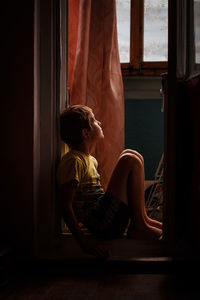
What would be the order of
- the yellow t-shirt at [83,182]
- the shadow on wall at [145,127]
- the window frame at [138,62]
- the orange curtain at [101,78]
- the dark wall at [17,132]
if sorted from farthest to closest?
1. the shadow on wall at [145,127]
2. the window frame at [138,62]
3. the orange curtain at [101,78]
4. the yellow t-shirt at [83,182]
5. the dark wall at [17,132]

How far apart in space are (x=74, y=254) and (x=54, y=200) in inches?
9.5

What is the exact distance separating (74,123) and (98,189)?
13.2 inches

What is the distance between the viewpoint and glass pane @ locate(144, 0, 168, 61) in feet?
8.12

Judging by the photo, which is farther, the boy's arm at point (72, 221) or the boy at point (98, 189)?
the boy at point (98, 189)

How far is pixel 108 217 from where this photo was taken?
4.76 ft

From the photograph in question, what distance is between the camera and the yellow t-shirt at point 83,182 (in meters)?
1.41

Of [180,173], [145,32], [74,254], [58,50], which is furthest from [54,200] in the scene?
[145,32]

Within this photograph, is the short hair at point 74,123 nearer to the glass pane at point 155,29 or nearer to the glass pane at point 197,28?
the glass pane at point 197,28

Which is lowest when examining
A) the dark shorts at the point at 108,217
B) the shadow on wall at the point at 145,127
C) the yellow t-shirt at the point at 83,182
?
the dark shorts at the point at 108,217

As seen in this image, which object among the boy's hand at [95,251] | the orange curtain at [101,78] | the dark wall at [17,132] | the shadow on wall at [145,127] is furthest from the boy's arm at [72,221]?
the shadow on wall at [145,127]

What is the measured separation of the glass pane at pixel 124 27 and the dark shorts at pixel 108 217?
1411 millimetres

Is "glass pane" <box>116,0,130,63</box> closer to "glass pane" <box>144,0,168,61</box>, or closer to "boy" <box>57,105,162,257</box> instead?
"glass pane" <box>144,0,168,61</box>

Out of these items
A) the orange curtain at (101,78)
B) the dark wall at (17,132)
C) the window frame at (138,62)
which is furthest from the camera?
the window frame at (138,62)

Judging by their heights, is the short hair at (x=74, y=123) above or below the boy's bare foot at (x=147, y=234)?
above
